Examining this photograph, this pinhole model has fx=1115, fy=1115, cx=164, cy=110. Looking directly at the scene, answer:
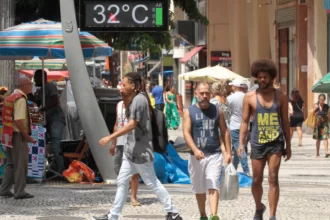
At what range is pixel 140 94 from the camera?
12.5 metres

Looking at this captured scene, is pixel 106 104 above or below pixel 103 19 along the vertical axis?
below

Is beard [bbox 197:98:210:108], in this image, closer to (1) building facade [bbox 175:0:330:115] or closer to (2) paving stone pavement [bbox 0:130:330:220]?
(2) paving stone pavement [bbox 0:130:330:220]

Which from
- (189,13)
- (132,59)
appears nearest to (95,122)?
(189,13)

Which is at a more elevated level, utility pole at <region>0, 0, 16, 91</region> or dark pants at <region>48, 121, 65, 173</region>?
utility pole at <region>0, 0, 16, 91</region>

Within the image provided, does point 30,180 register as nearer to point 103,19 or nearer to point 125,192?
point 103,19

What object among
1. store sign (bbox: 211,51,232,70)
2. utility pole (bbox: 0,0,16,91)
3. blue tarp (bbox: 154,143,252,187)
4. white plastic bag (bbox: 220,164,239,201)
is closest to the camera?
white plastic bag (bbox: 220,164,239,201)

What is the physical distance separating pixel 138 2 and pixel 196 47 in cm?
4221

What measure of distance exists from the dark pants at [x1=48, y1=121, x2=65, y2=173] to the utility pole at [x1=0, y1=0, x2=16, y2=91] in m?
3.75

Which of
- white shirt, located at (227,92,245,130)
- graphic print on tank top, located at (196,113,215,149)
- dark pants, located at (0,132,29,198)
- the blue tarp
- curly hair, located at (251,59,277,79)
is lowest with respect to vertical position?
the blue tarp

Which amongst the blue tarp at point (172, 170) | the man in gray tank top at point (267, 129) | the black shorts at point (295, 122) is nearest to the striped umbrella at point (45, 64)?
the black shorts at point (295, 122)

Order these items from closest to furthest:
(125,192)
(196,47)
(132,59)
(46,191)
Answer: (125,192) → (46,191) → (196,47) → (132,59)

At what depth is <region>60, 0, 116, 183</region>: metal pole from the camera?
16.7 metres

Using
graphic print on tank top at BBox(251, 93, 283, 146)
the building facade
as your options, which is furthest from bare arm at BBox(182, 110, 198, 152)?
the building facade

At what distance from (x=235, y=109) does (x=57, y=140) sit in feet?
9.56
